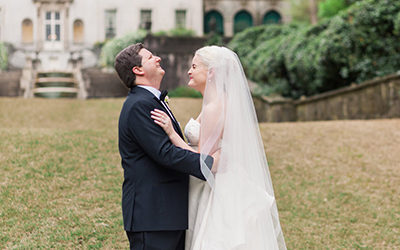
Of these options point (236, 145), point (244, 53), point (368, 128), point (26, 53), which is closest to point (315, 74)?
point (368, 128)

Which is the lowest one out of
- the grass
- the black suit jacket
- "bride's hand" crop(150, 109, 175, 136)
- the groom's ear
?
the grass

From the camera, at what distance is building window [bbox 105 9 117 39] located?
3372 centimetres

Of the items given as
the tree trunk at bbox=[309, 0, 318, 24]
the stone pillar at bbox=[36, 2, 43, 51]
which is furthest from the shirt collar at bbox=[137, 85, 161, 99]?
the stone pillar at bbox=[36, 2, 43, 51]

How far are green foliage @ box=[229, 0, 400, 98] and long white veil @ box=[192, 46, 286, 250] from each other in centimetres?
1100

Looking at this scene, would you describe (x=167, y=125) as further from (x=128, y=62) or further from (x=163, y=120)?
(x=128, y=62)

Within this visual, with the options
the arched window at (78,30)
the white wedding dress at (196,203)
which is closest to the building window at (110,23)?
the arched window at (78,30)

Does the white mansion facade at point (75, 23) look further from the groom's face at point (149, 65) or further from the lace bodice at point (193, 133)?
the groom's face at point (149, 65)

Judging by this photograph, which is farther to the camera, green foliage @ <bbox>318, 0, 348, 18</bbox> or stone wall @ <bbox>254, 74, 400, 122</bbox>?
green foliage @ <bbox>318, 0, 348, 18</bbox>

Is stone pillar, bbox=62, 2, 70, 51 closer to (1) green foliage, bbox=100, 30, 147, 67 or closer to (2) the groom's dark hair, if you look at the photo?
(1) green foliage, bbox=100, 30, 147, 67

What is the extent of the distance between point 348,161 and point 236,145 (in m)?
6.21

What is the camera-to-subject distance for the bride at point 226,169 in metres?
3.10

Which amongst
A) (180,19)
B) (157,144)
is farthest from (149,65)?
(180,19)

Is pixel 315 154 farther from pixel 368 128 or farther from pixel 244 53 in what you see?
pixel 244 53

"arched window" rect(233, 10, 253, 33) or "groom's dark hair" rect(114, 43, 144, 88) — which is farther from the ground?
"arched window" rect(233, 10, 253, 33)
